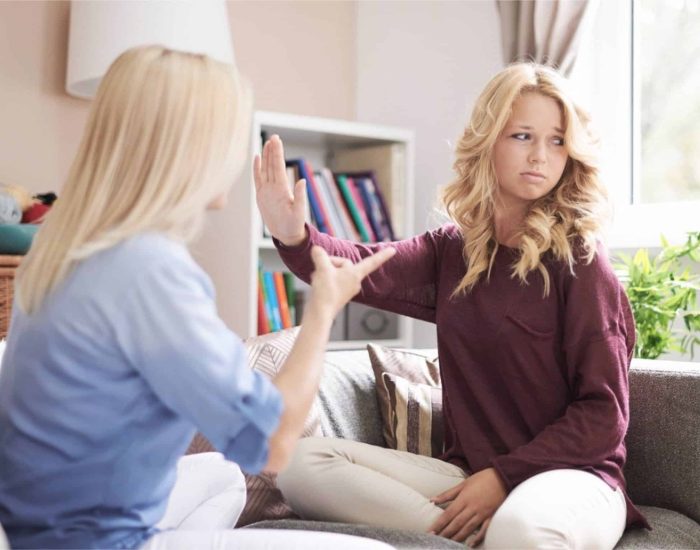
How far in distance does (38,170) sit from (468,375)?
197 cm

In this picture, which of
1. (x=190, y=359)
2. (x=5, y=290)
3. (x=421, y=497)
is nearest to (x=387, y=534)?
(x=421, y=497)

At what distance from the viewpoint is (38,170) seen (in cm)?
309

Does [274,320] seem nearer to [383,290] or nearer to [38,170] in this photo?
[38,170]

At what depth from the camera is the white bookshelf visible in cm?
307

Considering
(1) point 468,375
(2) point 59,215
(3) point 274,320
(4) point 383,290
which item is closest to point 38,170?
(3) point 274,320

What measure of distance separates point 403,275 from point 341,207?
1.58 metres

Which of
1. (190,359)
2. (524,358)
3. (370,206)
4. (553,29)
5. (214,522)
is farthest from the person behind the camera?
(370,206)

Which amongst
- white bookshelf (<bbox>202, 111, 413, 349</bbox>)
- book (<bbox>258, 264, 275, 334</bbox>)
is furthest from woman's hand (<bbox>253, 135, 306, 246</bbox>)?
book (<bbox>258, 264, 275, 334</bbox>)

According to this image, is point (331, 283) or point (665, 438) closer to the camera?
point (331, 283)

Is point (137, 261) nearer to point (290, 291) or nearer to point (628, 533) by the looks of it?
point (628, 533)

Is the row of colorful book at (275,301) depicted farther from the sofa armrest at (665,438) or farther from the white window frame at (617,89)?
the sofa armrest at (665,438)

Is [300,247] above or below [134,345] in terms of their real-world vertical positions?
above

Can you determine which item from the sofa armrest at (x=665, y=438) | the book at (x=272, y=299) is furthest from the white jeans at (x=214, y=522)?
the book at (x=272, y=299)

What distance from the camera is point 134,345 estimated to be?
3.07 ft
